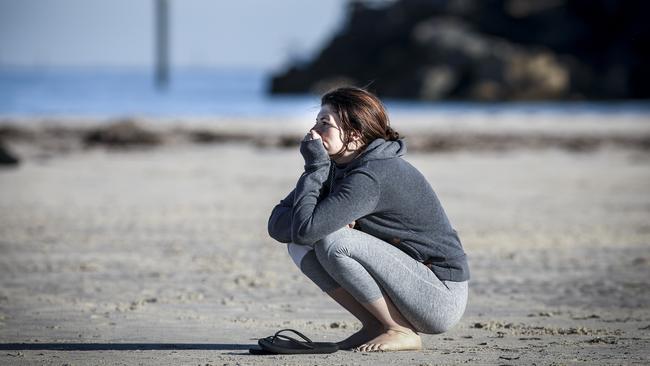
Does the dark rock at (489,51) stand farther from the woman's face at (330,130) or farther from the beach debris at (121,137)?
the woman's face at (330,130)

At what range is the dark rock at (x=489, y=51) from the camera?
6706 centimetres

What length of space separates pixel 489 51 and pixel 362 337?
224 ft

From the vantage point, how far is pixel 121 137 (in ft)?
67.4

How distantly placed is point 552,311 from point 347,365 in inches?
79.1

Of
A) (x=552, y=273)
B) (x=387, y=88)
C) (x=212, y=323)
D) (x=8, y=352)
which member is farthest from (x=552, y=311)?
(x=387, y=88)

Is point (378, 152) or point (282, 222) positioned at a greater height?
point (378, 152)

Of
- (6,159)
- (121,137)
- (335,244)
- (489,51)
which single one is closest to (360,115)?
(335,244)

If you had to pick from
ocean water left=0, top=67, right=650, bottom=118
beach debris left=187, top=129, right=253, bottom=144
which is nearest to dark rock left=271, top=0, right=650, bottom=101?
ocean water left=0, top=67, right=650, bottom=118

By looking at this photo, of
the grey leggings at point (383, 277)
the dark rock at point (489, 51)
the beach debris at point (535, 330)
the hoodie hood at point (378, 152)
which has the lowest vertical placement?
the beach debris at point (535, 330)

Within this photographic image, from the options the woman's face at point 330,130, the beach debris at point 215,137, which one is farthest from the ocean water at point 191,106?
the beach debris at point 215,137

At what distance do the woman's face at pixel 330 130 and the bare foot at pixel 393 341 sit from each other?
2.68ft

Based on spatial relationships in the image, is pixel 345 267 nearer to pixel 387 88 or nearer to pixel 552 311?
pixel 552 311

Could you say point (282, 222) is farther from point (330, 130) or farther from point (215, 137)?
point (215, 137)

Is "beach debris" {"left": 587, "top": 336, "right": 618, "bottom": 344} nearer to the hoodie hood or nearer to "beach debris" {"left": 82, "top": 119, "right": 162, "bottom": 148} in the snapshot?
the hoodie hood
